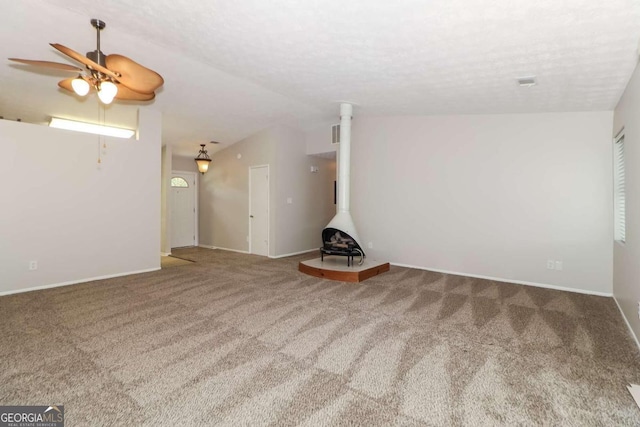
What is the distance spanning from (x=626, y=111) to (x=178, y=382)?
195 inches

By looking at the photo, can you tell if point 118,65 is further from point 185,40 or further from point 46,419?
point 46,419

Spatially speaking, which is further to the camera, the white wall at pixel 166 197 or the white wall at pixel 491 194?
the white wall at pixel 166 197

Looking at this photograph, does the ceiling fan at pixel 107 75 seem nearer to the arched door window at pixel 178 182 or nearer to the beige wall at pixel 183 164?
the beige wall at pixel 183 164

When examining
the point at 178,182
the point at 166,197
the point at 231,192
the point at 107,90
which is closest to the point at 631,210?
the point at 107,90

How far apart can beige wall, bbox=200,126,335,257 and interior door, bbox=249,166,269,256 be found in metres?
0.14

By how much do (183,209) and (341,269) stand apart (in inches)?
213

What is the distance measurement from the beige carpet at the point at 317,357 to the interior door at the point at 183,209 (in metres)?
4.08

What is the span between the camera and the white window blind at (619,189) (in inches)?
149

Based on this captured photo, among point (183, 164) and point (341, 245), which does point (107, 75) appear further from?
point (183, 164)

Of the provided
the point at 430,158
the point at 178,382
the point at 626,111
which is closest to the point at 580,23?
the point at 626,111

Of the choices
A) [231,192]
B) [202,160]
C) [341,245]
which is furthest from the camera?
[231,192]

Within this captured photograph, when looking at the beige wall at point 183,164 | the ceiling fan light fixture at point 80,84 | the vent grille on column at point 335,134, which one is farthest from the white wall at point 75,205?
the vent grille on column at point 335,134

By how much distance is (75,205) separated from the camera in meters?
4.52

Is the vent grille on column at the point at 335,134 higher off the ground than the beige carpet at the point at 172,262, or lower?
higher
